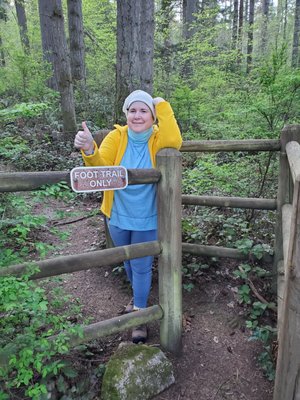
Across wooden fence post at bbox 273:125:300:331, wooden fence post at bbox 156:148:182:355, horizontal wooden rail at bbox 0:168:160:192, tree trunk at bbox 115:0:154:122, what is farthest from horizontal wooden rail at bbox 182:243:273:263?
tree trunk at bbox 115:0:154:122

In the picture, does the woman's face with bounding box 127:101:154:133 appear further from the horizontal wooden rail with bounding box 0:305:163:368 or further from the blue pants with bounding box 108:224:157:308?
the horizontal wooden rail with bounding box 0:305:163:368

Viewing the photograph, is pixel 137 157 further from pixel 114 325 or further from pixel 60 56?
pixel 60 56

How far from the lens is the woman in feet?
7.81

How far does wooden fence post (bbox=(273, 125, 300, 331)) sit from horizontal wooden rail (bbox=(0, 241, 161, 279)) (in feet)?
4.20

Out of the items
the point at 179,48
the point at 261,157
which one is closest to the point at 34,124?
the point at 261,157

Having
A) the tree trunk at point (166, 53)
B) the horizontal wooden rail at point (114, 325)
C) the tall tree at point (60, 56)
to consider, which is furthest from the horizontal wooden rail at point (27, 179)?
the tree trunk at point (166, 53)

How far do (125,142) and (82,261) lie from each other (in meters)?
1.03

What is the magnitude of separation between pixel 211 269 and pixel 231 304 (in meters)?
0.45

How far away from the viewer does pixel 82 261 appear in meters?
2.08

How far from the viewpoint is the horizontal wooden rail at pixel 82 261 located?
1841 millimetres

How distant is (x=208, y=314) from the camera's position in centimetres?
314

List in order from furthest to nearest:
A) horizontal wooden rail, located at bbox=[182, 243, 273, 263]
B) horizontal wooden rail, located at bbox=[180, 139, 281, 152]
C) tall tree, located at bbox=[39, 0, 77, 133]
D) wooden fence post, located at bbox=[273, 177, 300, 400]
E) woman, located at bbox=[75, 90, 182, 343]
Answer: tall tree, located at bbox=[39, 0, 77, 133] → horizontal wooden rail, located at bbox=[182, 243, 273, 263] → horizontal wooden rail, located at bbox=[180, 139, 281, 152] → woman, located at bbox=[75, 90, 182, 343] → wooden fence post, located at bbox=[273, 177, 300, 400]

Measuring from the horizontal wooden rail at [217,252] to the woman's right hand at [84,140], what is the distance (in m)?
1.67

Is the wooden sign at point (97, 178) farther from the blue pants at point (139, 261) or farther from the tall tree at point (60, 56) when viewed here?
the tall tree at point (60, 56)
